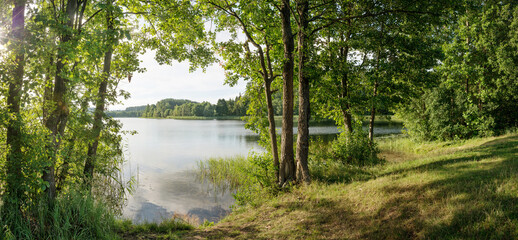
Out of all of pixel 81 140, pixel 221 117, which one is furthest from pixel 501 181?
pixel 221 117

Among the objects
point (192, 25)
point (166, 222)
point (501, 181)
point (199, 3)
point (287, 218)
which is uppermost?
point (199, 3)

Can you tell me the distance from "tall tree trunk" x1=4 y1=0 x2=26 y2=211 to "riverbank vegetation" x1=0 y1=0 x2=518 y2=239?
3cm

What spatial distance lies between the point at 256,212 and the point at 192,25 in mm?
7024

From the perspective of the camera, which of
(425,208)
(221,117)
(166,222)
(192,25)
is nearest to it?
(425,208)

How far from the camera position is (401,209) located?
5152 mm

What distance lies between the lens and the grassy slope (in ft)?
13.4

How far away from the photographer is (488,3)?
59.6 ft

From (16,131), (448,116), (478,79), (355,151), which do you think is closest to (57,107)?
(16,131)

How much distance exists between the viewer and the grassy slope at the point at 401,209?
13.4ft

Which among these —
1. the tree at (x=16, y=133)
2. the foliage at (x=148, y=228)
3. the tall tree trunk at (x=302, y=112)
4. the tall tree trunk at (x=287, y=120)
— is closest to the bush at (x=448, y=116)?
the tall tree trunk at (x=302, y=112)

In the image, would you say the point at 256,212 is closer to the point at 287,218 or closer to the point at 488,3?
the point at 287,218

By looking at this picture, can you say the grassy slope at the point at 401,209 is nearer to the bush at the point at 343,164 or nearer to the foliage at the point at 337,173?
the foliage at the point at 337,173

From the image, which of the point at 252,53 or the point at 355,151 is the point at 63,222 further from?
the point at 355,151

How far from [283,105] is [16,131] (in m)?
7.50
